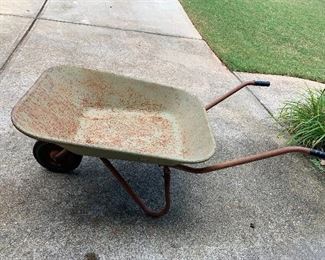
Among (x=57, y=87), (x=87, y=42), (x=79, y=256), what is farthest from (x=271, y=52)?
(x=79, y=256)

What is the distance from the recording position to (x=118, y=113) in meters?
3.10

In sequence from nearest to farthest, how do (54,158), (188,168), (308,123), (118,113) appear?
(188,168)
(54,158)
(118,113)
(308,123)

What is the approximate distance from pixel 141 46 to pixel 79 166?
2.69m

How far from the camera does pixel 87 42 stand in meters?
5.09

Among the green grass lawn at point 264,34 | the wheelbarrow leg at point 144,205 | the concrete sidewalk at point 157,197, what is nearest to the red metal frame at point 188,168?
the wheelbarrow leg at point 144,205

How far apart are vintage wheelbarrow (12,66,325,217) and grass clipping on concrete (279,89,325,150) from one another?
2.88ft

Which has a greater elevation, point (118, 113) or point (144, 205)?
point (118, 113)

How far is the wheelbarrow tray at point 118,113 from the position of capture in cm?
265

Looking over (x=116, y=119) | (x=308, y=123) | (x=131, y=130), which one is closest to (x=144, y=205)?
(x=131, y=130)

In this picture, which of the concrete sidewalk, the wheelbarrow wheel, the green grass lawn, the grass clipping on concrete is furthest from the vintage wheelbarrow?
the green grass lawn

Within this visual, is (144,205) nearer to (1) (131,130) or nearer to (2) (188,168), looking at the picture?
(2) (188,168)

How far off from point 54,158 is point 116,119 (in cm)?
54

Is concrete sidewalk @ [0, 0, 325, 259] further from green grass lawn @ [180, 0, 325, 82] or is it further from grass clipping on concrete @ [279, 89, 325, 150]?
green grass lawn @ [180, 0, 325, 82]

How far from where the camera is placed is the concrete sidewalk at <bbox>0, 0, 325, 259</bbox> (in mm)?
2447
